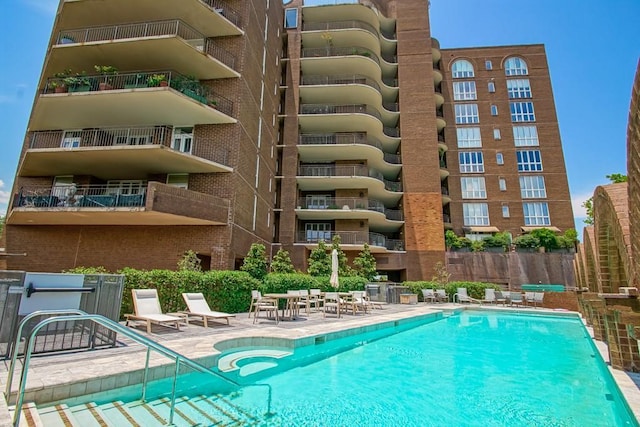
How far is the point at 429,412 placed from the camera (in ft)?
15.1

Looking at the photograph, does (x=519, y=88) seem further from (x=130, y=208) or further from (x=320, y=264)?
(x=130, y=208)

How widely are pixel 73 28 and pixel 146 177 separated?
8.84 metres

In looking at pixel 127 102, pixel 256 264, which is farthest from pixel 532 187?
pixel 127 102

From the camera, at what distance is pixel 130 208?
1283cm

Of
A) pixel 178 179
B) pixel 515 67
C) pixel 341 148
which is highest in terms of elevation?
pixel 515 67

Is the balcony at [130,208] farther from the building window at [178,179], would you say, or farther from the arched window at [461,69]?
the arched window at [461,69]

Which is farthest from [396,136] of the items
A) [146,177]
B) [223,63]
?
[146,177]

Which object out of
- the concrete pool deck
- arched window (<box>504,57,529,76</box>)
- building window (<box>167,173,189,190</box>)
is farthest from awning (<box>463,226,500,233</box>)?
building window (<box>167,173,189,190</box>)

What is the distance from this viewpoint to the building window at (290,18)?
100ft

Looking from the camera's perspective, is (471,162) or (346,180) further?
(471,162)

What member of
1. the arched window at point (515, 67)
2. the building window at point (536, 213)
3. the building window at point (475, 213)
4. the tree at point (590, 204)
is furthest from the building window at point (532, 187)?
the arched window at point (515, 67)

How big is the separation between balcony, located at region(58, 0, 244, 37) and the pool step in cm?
1716

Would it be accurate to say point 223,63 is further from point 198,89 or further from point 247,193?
point 247,193

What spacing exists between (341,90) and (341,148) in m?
5.58
